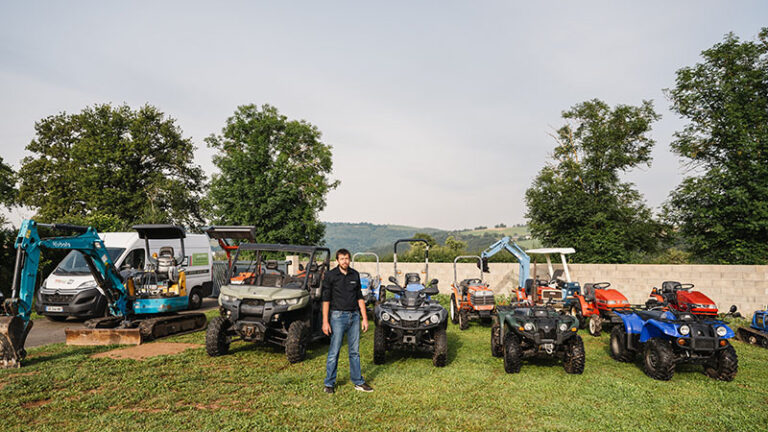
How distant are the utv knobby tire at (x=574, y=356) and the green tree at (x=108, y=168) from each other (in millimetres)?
27838

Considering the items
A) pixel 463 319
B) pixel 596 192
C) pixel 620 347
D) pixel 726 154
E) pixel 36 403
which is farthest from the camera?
pixel 596 192

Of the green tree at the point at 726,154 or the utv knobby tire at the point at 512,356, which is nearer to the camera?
the utv knobby tire at the point at 512,356

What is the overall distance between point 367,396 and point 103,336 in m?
6.50

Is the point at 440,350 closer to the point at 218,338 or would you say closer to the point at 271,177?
the point at 218,338

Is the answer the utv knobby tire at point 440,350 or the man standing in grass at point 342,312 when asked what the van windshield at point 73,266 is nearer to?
the man standing in grass at point 342,312

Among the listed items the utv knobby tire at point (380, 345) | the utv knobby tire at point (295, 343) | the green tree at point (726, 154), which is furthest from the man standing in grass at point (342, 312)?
the green tree at point (726, 154)

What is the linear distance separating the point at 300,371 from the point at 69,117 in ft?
108

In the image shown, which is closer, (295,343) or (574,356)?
(574,356)

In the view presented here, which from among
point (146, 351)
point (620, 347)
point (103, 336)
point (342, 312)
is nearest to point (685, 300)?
point (620, 347)

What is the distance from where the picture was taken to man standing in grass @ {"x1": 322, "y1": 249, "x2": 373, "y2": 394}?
620 cm

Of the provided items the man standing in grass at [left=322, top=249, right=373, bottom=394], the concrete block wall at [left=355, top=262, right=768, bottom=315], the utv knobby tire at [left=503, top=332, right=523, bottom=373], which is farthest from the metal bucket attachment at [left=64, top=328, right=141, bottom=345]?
the concrete block wall at [left=355, top=262, right=768, bottom=315]

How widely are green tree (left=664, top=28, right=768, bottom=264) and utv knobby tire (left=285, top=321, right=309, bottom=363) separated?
62.8 feet

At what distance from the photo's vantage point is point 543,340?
24.1ft

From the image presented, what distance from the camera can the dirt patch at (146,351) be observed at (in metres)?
8.23
